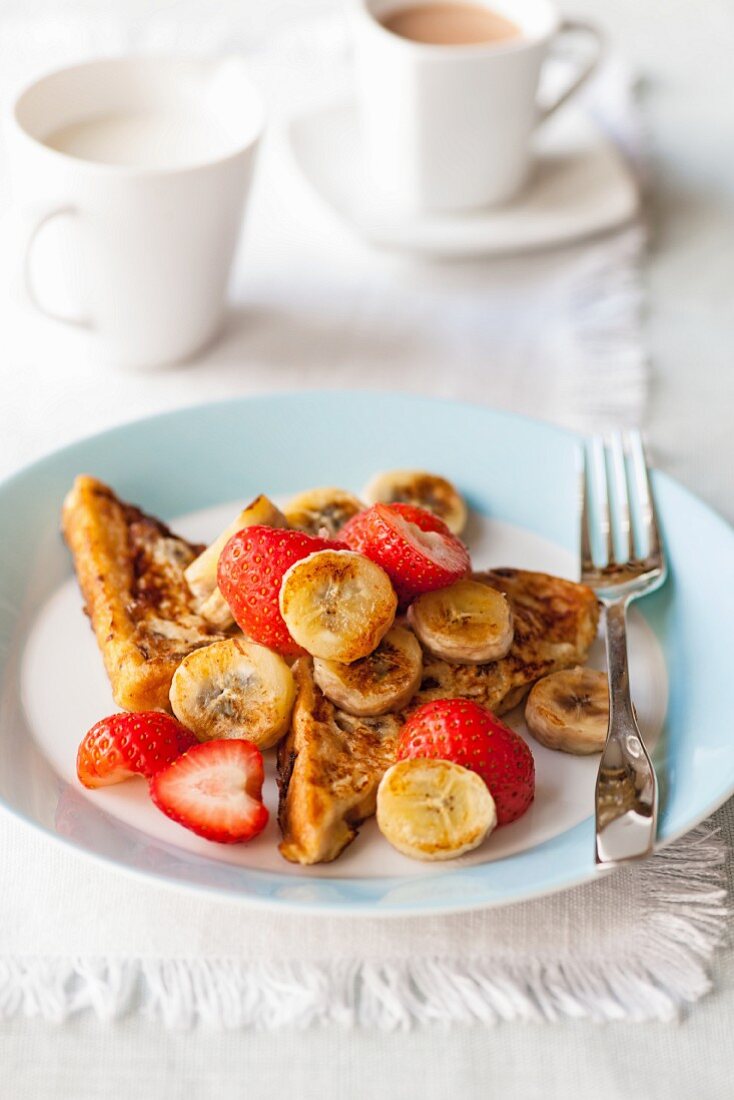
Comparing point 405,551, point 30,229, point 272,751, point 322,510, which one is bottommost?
point 272,751

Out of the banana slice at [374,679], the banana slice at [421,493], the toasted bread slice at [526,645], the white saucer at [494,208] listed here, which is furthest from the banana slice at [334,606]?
the white saucer at [494,208]

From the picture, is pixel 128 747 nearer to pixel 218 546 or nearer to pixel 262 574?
pixel 262 574

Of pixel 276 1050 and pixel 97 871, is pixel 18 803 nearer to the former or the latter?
pixel 97 871

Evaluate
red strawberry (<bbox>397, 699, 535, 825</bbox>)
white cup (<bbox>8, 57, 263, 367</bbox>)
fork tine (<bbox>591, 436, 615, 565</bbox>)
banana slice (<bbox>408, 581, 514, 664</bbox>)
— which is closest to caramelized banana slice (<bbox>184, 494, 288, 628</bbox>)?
banana slice (<bbox>408, 581, 514, 664</bbox>)

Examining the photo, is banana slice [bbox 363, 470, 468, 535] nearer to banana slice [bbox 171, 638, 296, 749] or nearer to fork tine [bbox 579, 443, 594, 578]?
fork tine [bbox 579, 443, 594, 578]

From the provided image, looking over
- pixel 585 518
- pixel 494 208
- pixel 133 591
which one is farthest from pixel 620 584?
pixel 494 208

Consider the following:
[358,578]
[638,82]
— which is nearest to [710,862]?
[358,578]
